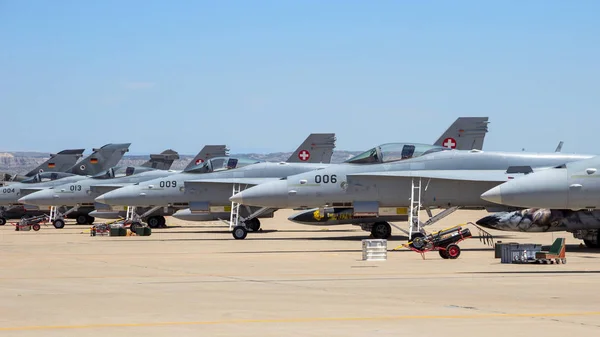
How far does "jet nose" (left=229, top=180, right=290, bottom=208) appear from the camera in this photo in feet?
99.8

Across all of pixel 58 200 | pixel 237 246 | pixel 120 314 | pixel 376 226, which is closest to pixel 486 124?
pixel 376 226

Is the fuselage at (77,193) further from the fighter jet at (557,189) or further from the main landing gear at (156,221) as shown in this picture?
the fighter jet at (557,189)

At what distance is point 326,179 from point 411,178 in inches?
102

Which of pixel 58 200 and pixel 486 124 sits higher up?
pixel 486 124

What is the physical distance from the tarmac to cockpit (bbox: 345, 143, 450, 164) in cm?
490

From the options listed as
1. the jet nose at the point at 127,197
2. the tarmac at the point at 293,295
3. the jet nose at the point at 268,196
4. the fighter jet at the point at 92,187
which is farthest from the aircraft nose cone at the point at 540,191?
the fighter jet at the point at 92,187

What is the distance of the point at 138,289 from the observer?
15.0 metres

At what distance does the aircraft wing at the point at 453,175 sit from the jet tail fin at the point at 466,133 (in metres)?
9.20

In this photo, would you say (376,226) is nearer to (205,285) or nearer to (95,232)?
(95,232)

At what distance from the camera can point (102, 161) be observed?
195ft

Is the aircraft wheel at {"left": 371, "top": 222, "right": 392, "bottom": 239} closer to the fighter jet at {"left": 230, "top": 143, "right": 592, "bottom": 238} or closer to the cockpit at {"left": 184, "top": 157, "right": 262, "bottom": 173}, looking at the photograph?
the fighter jet at {"left": 230, "top": 143, "right": 592, "bottom": 238}

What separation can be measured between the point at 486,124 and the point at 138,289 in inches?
987

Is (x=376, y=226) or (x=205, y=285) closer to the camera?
(x=205, y=285)

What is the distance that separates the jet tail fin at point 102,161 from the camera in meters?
59.1
